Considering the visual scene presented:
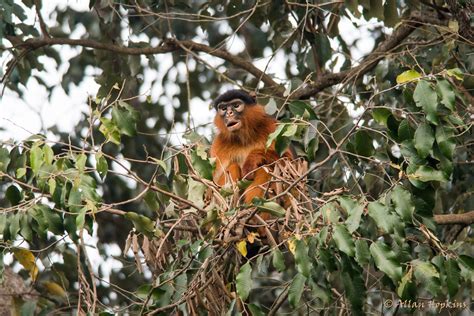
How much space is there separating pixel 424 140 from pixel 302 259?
2.69 ft

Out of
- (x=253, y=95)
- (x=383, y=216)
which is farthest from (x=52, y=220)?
(x=253, y=95)

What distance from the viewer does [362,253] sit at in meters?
4.01

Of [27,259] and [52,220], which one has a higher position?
[52,220]

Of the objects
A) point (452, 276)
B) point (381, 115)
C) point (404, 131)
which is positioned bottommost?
point (452, 276)

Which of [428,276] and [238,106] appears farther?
[238,106]

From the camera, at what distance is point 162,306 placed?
4.49 m

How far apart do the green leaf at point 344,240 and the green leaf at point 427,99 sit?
674mm

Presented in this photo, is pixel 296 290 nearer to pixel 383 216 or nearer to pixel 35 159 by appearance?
pixel 383 216

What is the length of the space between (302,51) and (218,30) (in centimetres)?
126

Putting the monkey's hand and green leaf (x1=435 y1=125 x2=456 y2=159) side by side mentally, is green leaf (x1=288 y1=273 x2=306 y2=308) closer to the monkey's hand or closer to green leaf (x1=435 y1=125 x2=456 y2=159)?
green leaf (x1=435 y1=125 x2=456 y2=159)

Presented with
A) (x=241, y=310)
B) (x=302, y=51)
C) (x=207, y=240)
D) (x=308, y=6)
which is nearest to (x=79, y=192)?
(x=207, y=240)

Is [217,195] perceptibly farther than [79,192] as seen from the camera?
Yes

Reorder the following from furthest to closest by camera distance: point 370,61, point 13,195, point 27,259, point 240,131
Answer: point 240,131 → point 370,61 → point 27,259 → point 13,195

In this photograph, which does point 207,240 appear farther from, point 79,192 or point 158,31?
point 158,31
